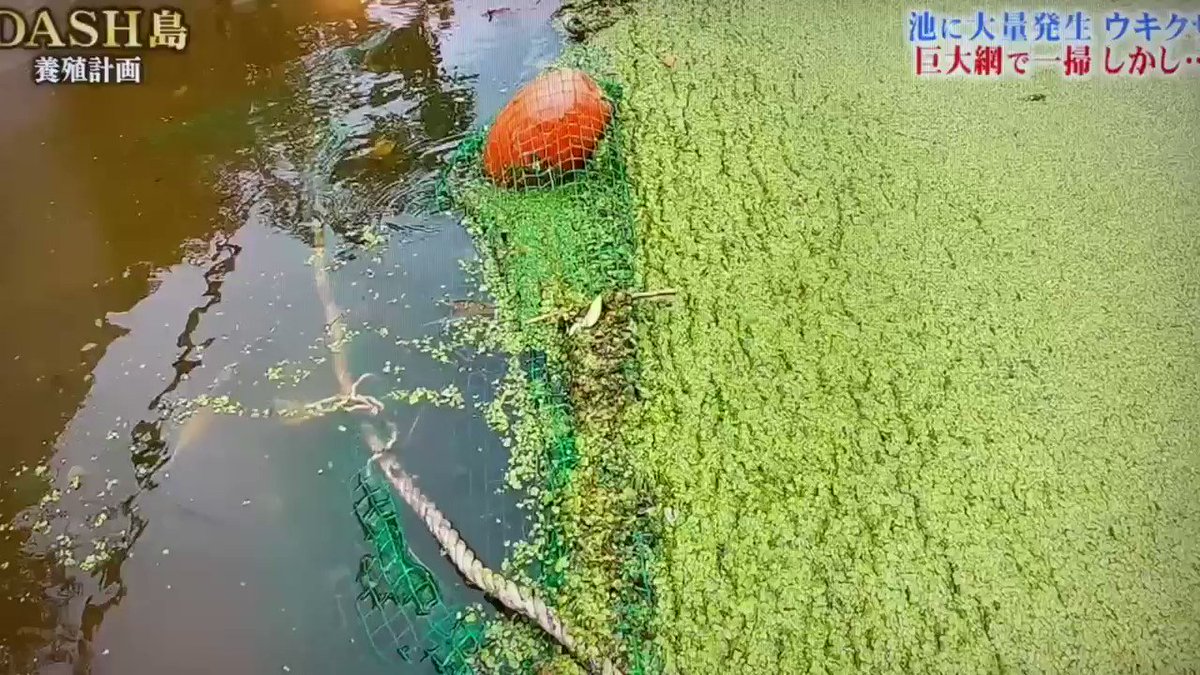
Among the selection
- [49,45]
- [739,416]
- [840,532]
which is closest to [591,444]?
[739,416]

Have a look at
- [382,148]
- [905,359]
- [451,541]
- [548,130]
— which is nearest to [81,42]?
[382,148]

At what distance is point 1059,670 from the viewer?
1769 millimetres

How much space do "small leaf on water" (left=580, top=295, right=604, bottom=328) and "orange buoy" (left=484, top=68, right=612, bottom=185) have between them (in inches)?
19.4

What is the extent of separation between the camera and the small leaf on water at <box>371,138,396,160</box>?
285cm

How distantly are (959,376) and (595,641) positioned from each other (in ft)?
3.26

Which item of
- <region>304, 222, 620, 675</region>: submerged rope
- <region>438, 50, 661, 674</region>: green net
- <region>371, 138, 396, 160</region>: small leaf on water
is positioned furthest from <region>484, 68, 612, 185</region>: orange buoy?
<region>304, 222, 620, 675</region>: submerged rope

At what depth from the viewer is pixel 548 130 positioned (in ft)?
8.73

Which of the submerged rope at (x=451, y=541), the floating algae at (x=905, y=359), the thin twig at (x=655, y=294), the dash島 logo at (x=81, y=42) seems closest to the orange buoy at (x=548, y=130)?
the floating algae at (x=905, y=359)

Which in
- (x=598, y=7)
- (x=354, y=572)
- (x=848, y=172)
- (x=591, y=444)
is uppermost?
(x=598, y=7)

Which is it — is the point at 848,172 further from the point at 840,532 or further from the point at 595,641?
the point at 595,641

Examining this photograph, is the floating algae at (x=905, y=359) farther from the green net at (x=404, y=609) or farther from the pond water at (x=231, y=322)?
the pond water at (x=231, y=322)

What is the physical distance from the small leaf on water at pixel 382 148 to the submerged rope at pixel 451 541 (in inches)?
23.0

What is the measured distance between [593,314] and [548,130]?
1.91 ft

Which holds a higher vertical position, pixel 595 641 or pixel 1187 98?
pixel 1187 98
